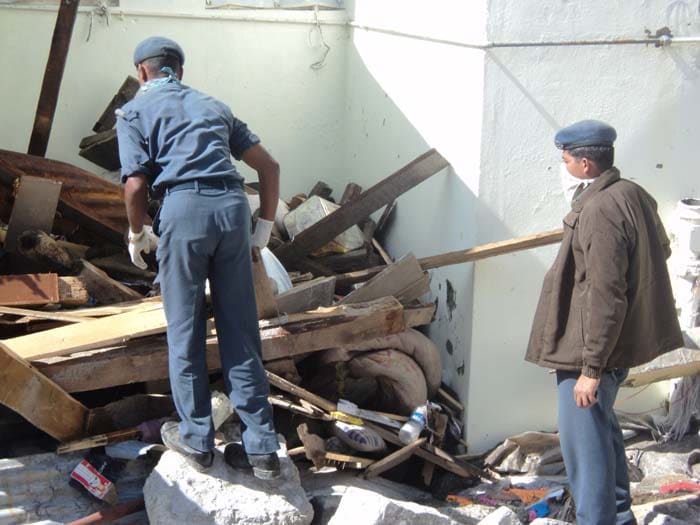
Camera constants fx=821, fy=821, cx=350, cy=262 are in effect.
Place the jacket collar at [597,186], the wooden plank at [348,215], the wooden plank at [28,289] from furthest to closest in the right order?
1. the wooden plank at [348,215]
2. the wooden plank at [28,289]
3. the jacket collar at [597,186]

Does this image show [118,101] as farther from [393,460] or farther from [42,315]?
[393,460]

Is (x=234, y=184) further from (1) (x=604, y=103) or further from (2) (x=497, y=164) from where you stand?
(1) (x=604, y=103)

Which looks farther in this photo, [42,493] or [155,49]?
[42,493]

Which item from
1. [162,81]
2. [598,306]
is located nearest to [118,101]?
[162,81]

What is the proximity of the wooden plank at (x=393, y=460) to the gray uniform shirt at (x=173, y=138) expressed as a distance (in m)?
2.00

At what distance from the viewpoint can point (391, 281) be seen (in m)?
5.13

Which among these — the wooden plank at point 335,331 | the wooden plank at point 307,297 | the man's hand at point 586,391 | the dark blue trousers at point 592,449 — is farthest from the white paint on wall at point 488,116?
the man's hand at point 586,391

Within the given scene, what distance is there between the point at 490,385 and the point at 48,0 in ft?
14.7

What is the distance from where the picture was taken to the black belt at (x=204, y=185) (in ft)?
12.2

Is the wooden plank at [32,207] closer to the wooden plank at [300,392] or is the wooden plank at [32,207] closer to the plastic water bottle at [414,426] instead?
the wooden plank at [300,392]

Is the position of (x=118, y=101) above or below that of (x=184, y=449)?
above

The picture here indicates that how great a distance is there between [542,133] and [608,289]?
1.85 metres

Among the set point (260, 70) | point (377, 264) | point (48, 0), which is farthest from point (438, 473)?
point (48, 0)

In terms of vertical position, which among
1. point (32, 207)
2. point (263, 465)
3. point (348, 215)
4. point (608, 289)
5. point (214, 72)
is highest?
point (214, 72)
